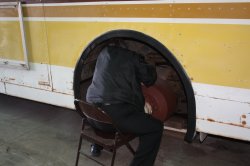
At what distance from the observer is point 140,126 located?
2.57 m

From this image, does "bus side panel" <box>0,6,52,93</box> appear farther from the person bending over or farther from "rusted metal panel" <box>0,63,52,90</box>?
the person bending over

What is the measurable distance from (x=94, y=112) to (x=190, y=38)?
984 mm

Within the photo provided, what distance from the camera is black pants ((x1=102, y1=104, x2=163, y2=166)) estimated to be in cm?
256

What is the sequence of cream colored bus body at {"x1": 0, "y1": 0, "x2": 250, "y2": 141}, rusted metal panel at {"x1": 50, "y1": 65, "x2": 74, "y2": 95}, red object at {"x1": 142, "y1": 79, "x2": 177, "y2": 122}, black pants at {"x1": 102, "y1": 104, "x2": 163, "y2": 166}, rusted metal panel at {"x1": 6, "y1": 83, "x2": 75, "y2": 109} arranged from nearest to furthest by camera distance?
cream colored bus body at {"x1": 0, "y1": 0, "x2": 250, "y2": 141}, black pants at {"x1": 102, "y1": 104, "x2": 163, "y2": 166}, red object at {"x1": 142, "y1": 79, "x2": 177, "y2": 122}, rusted metal panel at {"x1": 50, "y1": 65, "x2": 74, "y2": 95}, rusted metal panel at {"x1": 6, "y1": 83, "x2": 75, "y2": 109}

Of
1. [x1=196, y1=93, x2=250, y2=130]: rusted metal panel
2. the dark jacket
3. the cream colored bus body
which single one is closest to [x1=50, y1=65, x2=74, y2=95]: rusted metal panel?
the cream colored bus body

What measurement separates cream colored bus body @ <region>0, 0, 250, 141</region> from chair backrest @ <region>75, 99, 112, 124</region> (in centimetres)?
76

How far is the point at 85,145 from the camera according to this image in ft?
11.5

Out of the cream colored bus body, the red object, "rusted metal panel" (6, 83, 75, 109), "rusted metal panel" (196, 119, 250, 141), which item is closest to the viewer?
the cream colored bus body

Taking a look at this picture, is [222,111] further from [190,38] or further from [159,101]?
[159,101]

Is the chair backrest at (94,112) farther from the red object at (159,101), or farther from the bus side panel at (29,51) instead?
the bus side panel at (29,51)

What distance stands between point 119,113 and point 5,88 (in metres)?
2.09

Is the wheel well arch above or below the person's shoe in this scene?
above

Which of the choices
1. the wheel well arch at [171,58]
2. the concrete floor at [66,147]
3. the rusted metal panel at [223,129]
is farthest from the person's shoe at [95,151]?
the rusted metal panel at [223,129]

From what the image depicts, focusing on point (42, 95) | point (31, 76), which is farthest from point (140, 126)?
point (31, 76)
